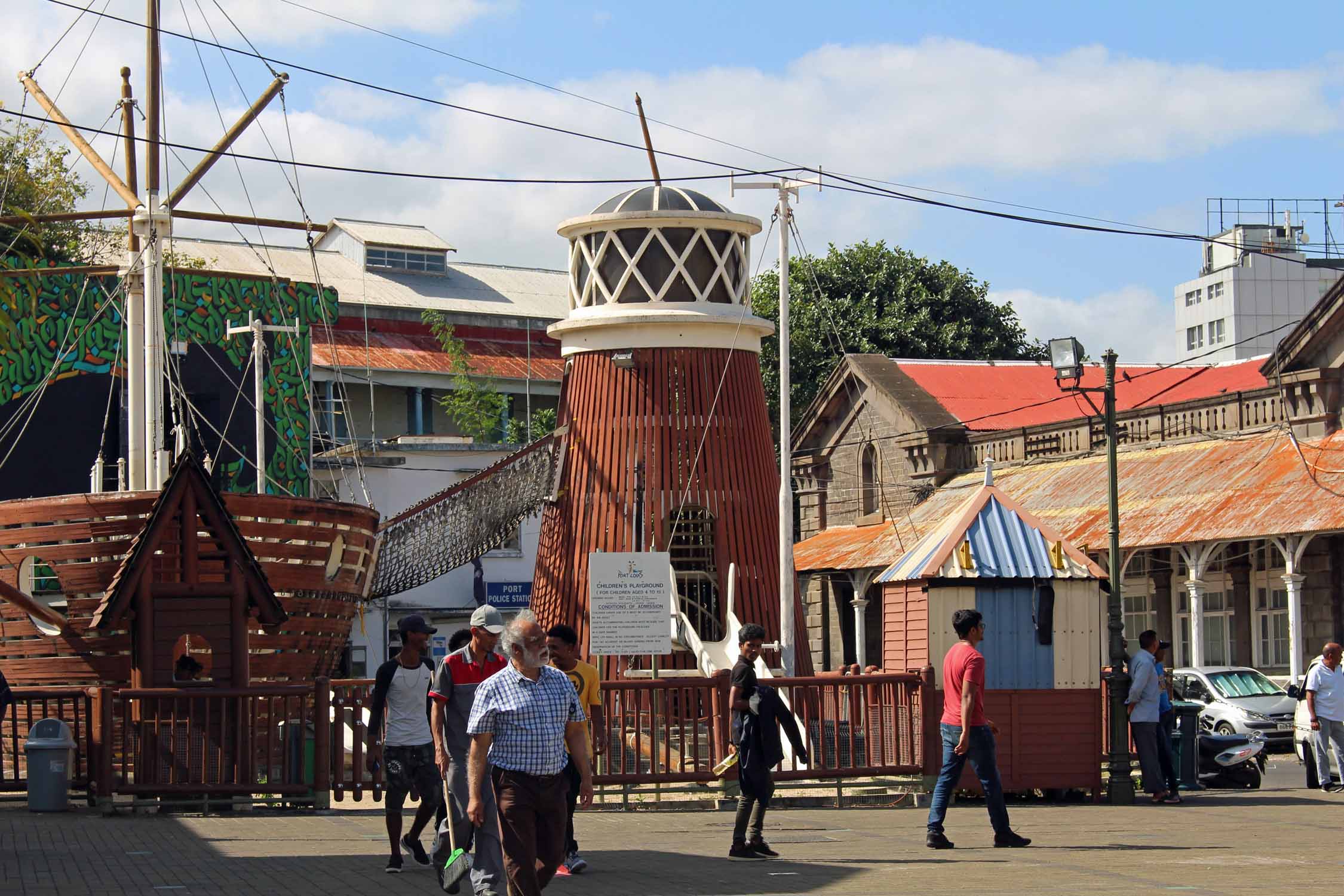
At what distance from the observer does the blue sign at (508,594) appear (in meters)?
46.2

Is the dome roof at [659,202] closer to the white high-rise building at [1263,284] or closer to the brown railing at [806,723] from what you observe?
the brown railing at [806,723]

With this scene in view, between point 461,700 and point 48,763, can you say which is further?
point 48,763

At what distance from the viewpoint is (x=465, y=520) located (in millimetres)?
26219

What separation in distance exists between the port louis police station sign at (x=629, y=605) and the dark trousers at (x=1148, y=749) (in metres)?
4.75

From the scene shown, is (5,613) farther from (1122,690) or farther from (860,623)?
(860,623)

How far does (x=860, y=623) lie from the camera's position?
→ 4112 centimetres

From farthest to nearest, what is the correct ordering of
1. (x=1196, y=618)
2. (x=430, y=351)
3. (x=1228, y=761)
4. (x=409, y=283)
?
(x=409, y=283)
(x=430, y=351)
(x=1196, y=618)
(x=1228, y=761)

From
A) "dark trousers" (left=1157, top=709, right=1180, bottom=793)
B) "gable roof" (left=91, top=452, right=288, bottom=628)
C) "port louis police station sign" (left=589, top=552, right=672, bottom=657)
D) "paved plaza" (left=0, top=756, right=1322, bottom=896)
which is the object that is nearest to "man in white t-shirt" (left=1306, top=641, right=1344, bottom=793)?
"paved plaza" (left=0, top=756, right=1322, bottom=896)

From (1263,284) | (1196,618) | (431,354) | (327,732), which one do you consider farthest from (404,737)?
(1263,284)

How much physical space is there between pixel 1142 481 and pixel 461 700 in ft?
86.1

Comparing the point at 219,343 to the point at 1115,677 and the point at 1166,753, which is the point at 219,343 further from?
the point at 1166,753

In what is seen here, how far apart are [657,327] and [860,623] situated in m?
19.3

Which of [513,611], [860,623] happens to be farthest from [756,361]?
[513,611]

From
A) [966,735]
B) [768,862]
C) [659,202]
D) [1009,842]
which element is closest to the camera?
[768,862]
